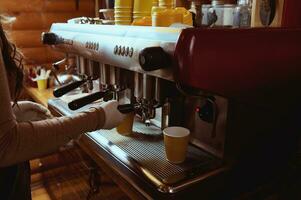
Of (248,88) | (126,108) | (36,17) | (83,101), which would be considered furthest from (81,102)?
(36,17)

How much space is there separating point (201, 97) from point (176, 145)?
0.48 feet

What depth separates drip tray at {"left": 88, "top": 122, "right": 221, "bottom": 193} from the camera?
26.8 inches

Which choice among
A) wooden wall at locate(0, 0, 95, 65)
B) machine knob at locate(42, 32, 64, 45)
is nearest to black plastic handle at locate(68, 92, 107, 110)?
machine knob at locate(42, 32, 64, 45)

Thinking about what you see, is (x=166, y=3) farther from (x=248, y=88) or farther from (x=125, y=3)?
(x=248, y=88)

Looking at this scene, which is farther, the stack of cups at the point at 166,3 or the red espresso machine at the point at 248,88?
the stack of cups at the point at 166,3

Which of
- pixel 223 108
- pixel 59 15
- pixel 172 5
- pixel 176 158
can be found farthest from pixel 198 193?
pixel 59 15

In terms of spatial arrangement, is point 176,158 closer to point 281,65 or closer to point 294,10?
point 281,65

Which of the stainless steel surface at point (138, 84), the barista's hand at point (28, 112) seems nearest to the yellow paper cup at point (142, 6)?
the stainless steel surface at point (138, 84)

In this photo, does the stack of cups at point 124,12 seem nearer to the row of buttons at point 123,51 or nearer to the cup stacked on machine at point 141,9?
the cup stacked on machine at point 141,9

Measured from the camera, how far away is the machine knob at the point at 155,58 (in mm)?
608

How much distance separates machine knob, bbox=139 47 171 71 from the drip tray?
0.25 meters

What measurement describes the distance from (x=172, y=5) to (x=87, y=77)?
1.36ft

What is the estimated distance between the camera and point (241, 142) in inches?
30.2

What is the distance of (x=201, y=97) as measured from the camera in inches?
31.1
